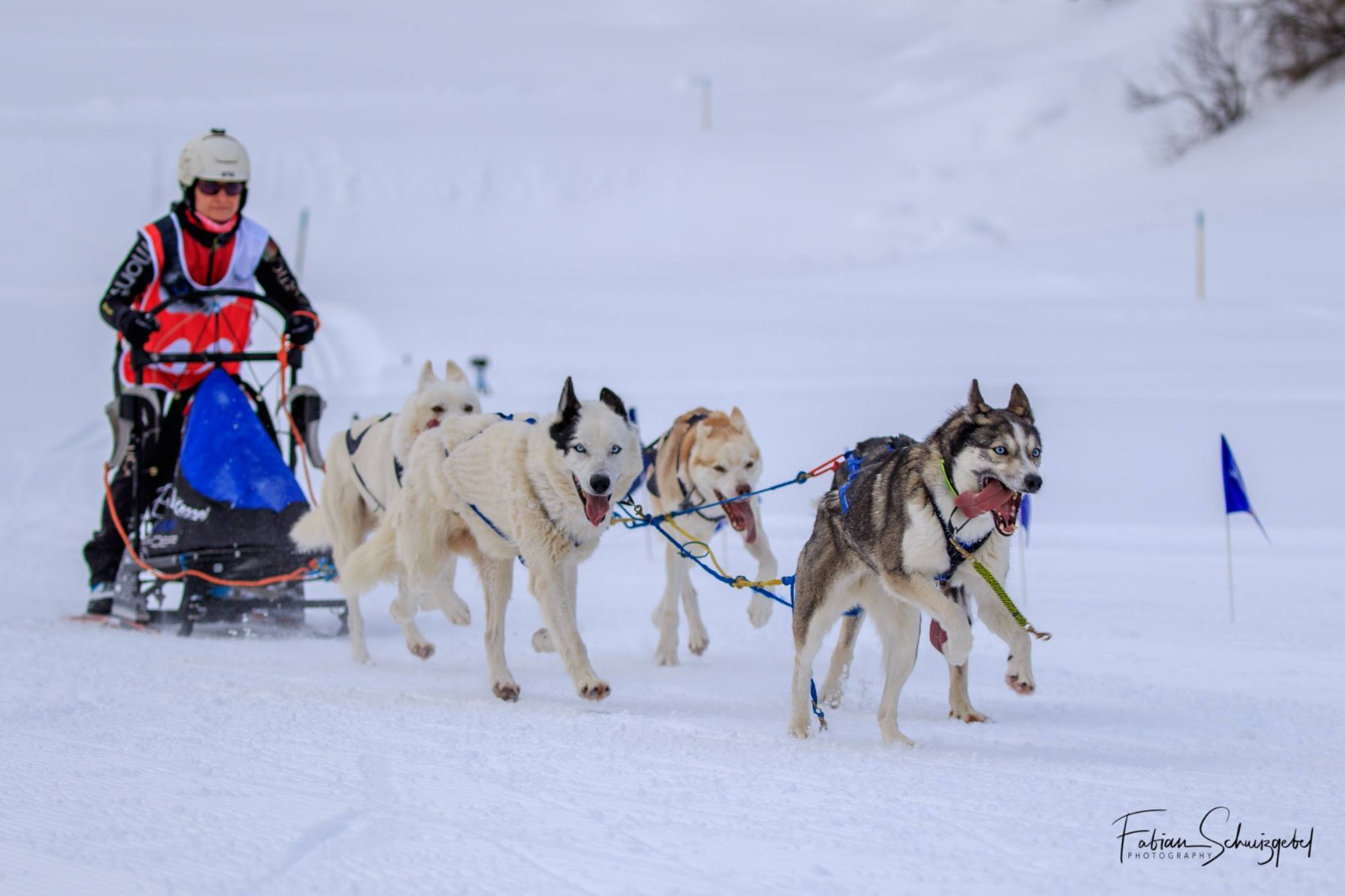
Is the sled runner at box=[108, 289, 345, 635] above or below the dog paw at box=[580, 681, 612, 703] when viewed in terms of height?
above

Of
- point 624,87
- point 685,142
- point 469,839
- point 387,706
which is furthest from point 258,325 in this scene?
point 624,87

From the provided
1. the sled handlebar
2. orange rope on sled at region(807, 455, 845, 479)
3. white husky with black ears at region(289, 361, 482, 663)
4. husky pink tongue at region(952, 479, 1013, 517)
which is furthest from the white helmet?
husky pink tongue at region(952, 479, 1013, 517)

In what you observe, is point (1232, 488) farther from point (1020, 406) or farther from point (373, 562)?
point (373, 562)

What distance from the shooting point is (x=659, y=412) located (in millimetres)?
11227

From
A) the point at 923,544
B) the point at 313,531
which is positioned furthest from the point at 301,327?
the point at 923,544

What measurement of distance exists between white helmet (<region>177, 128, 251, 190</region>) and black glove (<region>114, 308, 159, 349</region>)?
59cm

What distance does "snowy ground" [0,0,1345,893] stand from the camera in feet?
7.72

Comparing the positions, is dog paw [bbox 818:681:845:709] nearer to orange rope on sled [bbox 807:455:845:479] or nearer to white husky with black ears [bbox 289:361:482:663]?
orange rope on sled [bbox 807:455:845:479]

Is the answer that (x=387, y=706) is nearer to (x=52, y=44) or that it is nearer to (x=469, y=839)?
(x=469, y=839)

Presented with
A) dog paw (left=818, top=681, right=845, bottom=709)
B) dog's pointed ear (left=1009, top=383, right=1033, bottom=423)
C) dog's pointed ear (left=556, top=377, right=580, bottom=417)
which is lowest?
dog paw (left=818, top=681, right=845, bottom=709)

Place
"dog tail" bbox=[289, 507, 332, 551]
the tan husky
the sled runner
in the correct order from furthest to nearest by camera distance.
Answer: the sled runner → "dog tail" bbox=[289, 507, 332, 551] → the tan husky

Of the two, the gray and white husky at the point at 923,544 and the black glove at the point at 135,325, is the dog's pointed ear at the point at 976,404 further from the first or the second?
the black glove at the point at 135,325

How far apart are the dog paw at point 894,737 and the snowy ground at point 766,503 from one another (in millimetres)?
125

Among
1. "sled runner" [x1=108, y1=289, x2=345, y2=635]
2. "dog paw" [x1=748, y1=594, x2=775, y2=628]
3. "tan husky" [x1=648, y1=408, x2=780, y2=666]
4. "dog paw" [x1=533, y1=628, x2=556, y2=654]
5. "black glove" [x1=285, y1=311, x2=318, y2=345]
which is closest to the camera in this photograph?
"dog paw" [x1=533, y1=628, x2=556, y2=654]
